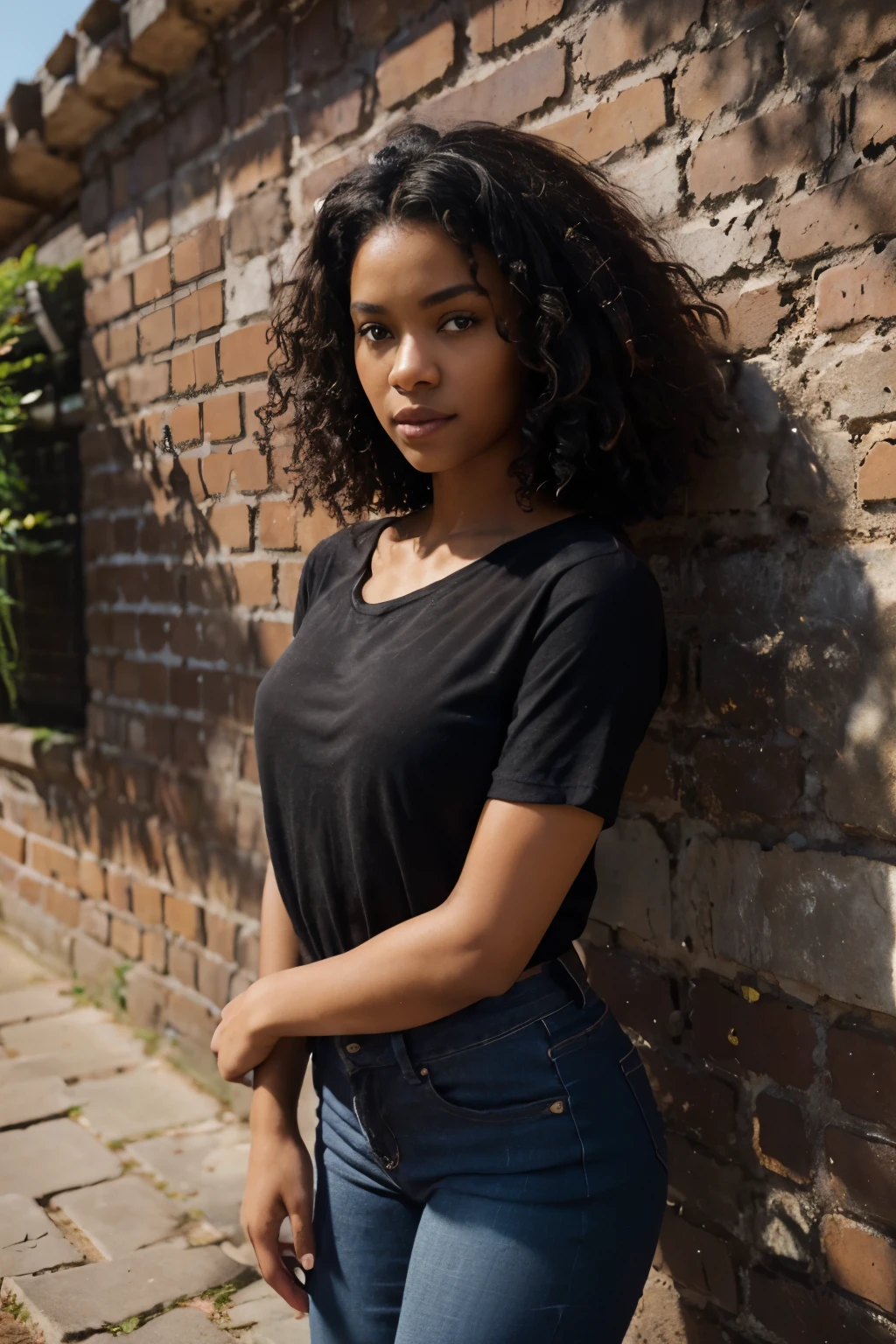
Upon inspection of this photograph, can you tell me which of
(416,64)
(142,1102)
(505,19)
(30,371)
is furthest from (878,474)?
(30,371)

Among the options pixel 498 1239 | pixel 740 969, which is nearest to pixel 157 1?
pixel 740 969

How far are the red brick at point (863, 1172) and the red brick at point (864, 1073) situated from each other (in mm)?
42

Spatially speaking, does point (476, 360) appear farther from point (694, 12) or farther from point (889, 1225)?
point (889, 1225)

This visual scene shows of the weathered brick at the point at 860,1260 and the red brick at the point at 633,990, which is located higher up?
the red brick at the point at 633,990

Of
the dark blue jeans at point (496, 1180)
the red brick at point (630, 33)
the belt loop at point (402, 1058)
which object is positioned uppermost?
the red brick at point (630, 33)

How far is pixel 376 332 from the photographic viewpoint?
1589 mm

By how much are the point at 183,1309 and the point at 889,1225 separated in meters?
1.48

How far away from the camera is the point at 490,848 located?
1319 mm

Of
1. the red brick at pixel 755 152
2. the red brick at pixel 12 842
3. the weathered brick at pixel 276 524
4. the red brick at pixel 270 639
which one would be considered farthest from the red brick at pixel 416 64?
the red brick at pixel 12 842

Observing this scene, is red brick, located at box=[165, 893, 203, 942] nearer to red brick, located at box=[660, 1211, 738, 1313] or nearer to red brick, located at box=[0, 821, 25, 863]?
red brick, located at box=[0, 821, 25, 863]

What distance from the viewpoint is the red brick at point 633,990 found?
1.95 metres

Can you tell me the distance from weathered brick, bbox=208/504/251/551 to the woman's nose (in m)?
1.59

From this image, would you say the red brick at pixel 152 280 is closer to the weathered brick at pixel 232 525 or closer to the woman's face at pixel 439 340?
the weathered brick at pixel 232 525

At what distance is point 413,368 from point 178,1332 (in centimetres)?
193
